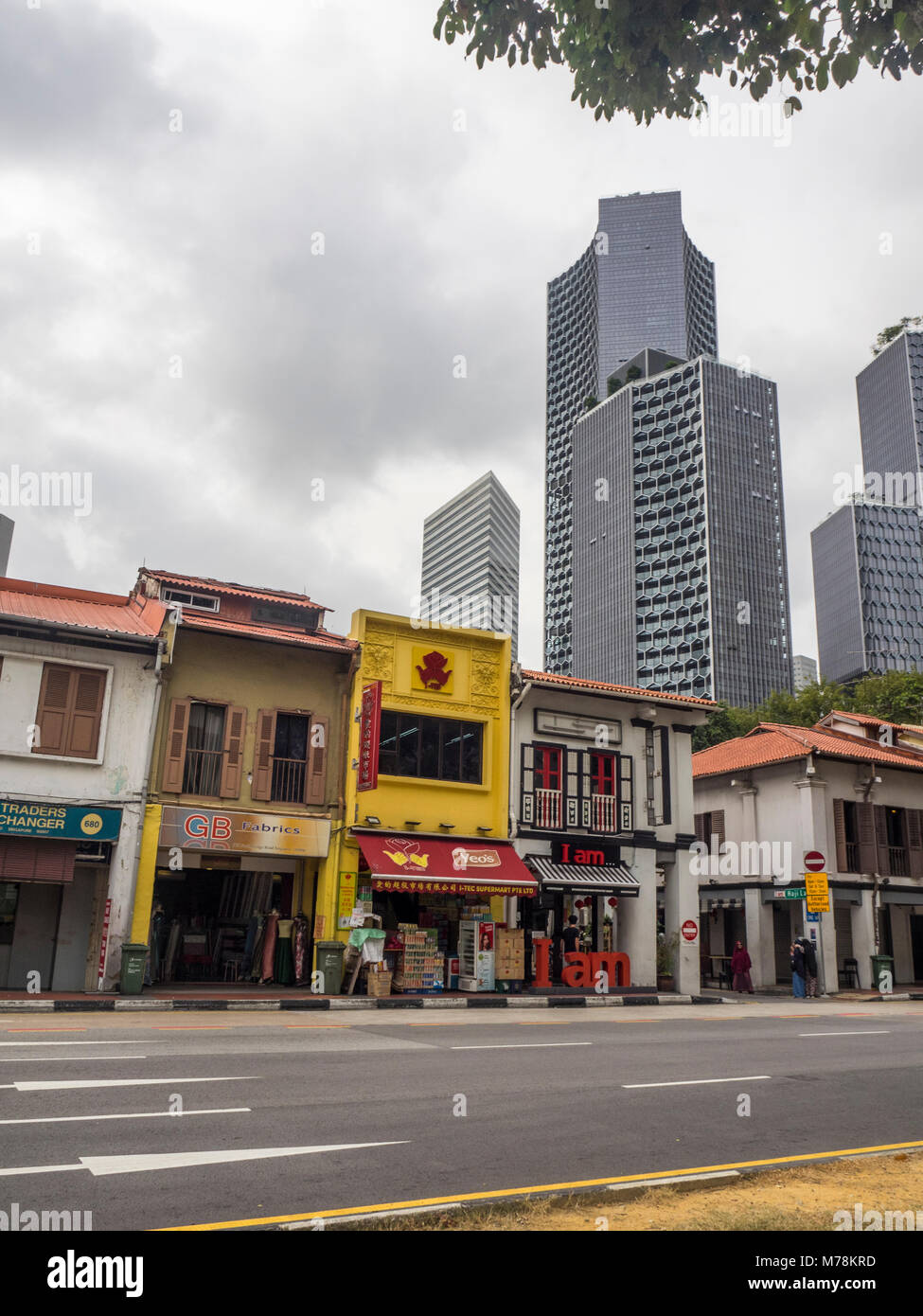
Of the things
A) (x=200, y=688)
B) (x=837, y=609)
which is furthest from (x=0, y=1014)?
(x=837, y=609)

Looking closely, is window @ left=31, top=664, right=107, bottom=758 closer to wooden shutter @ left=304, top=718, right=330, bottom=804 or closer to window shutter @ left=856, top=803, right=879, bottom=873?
wooden shutter @ left=304, top=718, right=330, bottom=804

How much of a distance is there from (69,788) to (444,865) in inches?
347

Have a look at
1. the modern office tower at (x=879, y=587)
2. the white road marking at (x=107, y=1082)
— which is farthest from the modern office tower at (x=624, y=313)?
the white road marking at (x=107, y=1082)

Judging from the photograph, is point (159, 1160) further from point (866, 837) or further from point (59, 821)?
point (866, 837)

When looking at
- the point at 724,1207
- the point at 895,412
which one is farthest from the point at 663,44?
the point at 895,412

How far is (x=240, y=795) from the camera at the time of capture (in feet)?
77.3

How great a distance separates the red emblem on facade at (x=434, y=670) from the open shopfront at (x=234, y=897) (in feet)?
15.2

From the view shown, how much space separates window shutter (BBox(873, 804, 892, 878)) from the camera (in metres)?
34.0

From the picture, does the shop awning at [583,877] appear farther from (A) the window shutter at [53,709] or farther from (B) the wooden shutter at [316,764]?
(A) the window shutter at [53,709]

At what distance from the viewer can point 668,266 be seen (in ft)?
606

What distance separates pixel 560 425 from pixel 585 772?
588 feet

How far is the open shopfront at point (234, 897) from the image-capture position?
22.7m
